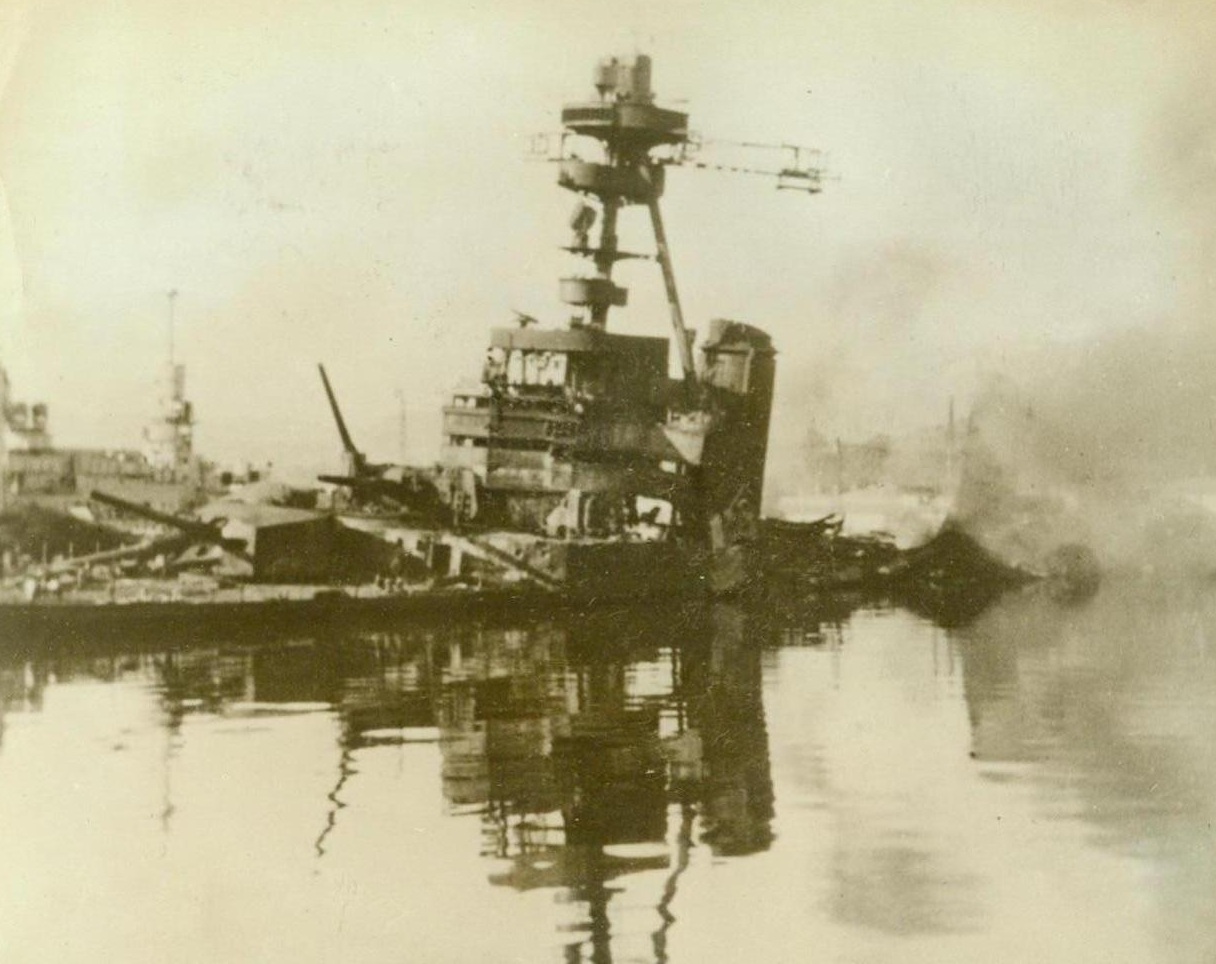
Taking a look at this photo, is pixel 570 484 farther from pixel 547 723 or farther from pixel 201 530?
pixel 547 723

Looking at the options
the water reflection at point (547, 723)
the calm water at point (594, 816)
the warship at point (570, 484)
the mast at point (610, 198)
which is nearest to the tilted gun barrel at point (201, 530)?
the warship at point (570, 484)

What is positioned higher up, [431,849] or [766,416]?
[766,416]

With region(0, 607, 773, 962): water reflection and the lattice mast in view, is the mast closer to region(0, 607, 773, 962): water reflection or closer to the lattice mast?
the lattice mast

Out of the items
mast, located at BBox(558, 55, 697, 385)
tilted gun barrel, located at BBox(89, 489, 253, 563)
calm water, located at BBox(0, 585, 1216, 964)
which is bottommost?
calm water, located at BBox(0, 585, 1216, 964)

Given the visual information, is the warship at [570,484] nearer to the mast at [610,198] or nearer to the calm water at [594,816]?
the mast at [610,198]

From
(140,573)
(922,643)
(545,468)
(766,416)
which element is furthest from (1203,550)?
(140,573)

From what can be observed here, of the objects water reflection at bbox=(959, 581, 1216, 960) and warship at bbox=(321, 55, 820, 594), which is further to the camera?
warship at bbox=(321, 55, 820, 594)

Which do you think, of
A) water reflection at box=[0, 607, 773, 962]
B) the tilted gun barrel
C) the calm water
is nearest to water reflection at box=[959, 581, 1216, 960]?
the calm water

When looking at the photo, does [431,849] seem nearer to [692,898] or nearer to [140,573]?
[692,898]

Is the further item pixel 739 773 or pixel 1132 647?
pixel 1132 647
